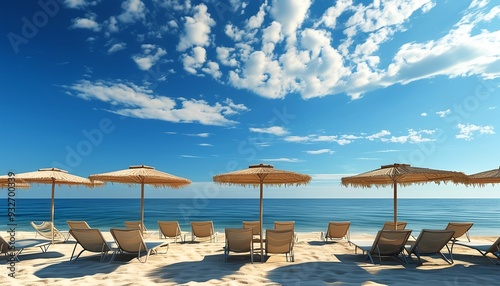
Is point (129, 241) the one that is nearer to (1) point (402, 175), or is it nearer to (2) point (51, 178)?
(2) point (51, 178)

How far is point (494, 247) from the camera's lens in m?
5.56

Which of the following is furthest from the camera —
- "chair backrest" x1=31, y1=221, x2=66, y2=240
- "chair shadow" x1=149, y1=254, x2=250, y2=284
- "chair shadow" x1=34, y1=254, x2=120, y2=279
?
"chair backrest" x1=31, y1=221, x2=66, y2=240

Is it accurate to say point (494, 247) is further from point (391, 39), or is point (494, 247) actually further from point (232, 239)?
point (391, 39)

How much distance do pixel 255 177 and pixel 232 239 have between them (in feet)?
5.27

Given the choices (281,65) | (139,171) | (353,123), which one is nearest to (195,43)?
(281,65)

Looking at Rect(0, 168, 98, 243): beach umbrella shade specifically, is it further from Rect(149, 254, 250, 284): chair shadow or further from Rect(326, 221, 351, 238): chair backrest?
Rect(326, 221, 351, 238): chair backrest

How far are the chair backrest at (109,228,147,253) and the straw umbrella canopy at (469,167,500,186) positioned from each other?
23.7 feet

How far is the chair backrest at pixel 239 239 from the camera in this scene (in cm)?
545

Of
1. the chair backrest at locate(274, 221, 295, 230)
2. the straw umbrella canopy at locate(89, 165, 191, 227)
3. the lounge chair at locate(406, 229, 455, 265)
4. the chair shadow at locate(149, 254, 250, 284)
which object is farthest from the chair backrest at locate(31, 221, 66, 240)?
the lounge chair at locate(406, 229, 455, 265)

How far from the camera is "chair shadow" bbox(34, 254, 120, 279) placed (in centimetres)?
457

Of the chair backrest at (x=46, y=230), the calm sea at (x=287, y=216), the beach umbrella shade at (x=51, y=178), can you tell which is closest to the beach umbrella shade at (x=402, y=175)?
the beach umbrella shade at (x=51, y=178)

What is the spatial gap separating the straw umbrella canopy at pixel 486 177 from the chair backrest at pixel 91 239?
791cm

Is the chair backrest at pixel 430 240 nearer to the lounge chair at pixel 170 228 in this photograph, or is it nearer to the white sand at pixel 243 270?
the white sand at pixel 243 270

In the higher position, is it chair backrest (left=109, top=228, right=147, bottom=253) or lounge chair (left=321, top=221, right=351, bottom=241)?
chair backrest (left=109, top=228, right=147, bottom=253)
